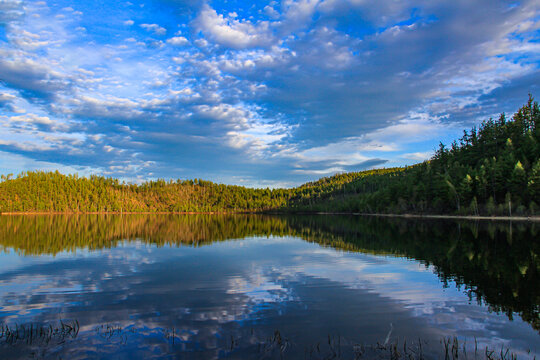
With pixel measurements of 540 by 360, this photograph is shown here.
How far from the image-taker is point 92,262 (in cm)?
2964

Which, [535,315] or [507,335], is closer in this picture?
[507,335]

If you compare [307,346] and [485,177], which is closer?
[307,346]

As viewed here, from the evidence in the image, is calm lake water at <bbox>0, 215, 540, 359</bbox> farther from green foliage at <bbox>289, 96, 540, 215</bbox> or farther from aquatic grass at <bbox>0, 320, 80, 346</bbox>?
green foliage at <bbox>289, 96, 540, 215</bbox>

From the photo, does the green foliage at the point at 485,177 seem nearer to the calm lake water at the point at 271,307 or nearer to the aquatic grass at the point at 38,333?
the calm lake water at the point at 271,307

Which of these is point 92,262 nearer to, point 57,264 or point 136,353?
point 57,264

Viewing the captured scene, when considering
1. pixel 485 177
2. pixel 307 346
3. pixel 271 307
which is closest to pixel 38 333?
pixel 271 307

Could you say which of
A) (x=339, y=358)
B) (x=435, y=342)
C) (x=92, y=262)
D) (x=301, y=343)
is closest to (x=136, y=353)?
(x=301, y=343)

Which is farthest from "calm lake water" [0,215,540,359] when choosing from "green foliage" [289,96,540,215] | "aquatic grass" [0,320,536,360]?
"green foliage" [289,96,540,215]

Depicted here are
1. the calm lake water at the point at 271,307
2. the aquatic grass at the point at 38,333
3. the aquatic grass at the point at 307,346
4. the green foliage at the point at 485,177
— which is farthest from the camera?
the green foliage at the point at 485,177

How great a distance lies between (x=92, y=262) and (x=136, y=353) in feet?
74.5

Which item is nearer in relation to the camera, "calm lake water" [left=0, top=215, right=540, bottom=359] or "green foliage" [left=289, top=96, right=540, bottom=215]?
"calm lake water" [left=0, top=215, right=540, bottom=359]

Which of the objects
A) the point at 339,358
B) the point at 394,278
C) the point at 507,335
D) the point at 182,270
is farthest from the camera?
the point at 182,270

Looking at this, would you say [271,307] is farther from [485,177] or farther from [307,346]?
[485,177]

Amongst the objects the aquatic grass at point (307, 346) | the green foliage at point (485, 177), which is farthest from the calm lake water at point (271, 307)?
the green foliage at point (485, 177)
